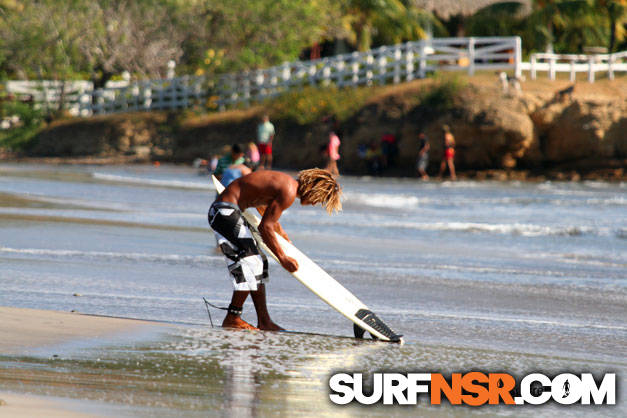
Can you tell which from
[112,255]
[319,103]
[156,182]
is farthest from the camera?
[319,103]

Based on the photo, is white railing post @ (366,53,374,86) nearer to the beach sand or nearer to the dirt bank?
the dirt bank

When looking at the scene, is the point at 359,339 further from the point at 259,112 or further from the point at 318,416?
the point at 259,112

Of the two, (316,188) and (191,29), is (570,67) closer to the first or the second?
(191,29)

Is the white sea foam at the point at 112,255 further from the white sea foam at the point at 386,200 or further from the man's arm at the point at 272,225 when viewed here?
the white sea foam at the point at 386,200

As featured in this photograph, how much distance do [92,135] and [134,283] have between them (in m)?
29.2

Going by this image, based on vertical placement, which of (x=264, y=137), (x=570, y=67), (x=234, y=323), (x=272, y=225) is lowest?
(x=234, y=323)

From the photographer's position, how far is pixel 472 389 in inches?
212

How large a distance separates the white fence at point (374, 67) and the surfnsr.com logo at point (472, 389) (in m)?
25.6

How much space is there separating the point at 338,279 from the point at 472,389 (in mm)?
4797

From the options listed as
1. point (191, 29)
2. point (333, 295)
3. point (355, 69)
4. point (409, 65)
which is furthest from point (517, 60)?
point (333, 295)

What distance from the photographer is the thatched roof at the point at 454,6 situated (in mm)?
40438

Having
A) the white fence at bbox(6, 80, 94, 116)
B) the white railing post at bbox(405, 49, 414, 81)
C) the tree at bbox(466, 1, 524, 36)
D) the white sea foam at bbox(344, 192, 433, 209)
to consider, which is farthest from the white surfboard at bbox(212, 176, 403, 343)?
the tree at bbox(466, 1, 524, 36)

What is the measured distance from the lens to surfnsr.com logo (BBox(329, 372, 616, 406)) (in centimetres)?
514

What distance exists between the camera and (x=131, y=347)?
19.6ft
